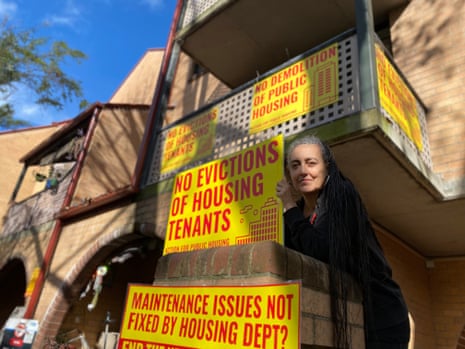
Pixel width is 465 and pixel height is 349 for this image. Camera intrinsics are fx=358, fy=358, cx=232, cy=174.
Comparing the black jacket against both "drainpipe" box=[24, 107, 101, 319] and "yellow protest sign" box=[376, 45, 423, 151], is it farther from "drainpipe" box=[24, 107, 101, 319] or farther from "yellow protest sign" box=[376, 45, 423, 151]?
"drainpipe" box=[24, 107, 101, 319]

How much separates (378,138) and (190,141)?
10.6ft

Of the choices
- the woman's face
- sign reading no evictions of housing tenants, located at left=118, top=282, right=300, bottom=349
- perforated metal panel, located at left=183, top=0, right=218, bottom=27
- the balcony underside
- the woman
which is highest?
perforated metal panel, located at left=183, top=0, right=218, bottom=27

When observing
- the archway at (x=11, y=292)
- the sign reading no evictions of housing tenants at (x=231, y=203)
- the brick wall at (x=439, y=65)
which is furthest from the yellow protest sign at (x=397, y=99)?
the archway at (x=11, y=292)

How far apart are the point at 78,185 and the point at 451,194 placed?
824cm

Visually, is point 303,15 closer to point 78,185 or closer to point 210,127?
point 210,127

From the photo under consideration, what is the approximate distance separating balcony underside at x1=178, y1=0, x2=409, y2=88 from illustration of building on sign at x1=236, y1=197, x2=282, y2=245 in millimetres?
3428

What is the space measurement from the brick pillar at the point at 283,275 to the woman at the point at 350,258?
0.04 m

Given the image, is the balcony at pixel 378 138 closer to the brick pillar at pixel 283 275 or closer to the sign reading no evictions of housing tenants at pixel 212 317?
the brick pillar at pixel 283 275

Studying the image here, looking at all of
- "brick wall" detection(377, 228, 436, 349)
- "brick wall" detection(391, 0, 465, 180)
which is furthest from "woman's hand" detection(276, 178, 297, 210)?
"brick wall" detection(377, 228, 436, 349)

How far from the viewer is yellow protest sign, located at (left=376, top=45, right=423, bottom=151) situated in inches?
158

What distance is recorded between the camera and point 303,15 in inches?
256

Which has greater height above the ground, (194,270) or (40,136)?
(40,136)

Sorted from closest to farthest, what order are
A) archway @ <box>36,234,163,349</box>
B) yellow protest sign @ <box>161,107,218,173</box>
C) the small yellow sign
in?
yellow protest sign @ <box>161,107,218,173</box>, archway @ <box>36,234,163,349</box>, the small yellow sign

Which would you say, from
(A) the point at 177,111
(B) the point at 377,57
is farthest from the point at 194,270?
(A) the point at 177,111
